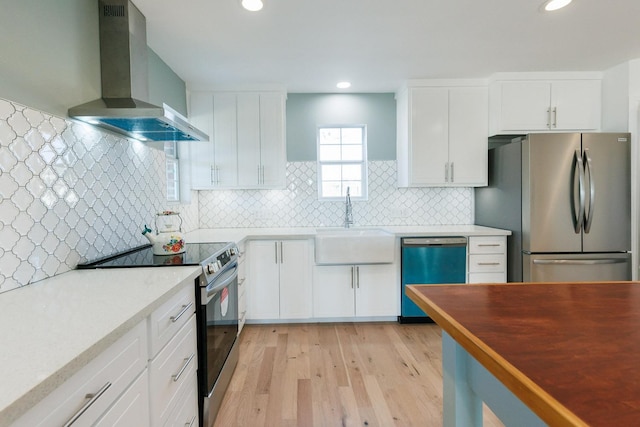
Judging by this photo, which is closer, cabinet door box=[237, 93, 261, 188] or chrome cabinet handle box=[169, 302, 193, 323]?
chrome cabinet handle box=[169, 302, 193, 323]

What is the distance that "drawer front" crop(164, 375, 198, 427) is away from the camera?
1356 millimetres

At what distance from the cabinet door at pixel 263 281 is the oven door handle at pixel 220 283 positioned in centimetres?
80

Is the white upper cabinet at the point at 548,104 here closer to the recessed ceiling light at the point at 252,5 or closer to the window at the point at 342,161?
the window at the point at 342,161

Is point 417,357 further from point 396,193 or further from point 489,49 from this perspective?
point 489,49

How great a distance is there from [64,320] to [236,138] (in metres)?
2.65

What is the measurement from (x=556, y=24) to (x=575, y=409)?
108 inches

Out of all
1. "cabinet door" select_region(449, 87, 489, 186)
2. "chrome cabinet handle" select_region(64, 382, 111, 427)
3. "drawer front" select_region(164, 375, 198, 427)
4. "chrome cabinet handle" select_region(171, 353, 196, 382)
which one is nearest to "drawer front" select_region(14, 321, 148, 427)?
"chrome cabinet handle" select_region(64, 382, 111, 427)

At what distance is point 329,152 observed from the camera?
149 inches

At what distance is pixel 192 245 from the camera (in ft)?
7.61

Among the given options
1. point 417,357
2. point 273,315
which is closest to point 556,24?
point 417,357

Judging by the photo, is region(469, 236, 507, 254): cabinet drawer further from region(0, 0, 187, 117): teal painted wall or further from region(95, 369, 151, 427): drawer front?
region(0, 0, 187, 117): teal painted wall

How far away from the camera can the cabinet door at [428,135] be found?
3.31 metres

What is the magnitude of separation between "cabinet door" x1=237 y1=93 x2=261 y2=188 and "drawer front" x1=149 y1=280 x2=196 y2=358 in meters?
1.89

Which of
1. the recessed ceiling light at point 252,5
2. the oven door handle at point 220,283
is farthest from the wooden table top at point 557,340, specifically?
the recessed ceiling light at point 252,5
